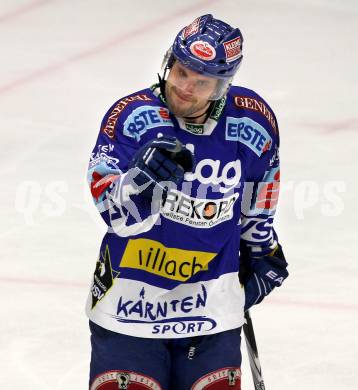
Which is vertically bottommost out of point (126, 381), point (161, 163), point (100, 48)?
point (100, 48)

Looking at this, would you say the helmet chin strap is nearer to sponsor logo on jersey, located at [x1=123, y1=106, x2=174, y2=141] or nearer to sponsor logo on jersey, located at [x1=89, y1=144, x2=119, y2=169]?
sponsor logo on jersey, located at [x1=123, y1=106, x2=174, y2=141]

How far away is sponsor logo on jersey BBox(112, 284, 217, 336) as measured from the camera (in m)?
3.37

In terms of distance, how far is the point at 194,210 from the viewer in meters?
3.30

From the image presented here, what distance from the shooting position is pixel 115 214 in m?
3.22

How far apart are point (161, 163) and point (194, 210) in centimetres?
35

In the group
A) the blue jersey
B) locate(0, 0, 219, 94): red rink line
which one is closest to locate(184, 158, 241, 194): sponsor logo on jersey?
the blue jersey

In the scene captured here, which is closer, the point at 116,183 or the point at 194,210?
the point at 116,183

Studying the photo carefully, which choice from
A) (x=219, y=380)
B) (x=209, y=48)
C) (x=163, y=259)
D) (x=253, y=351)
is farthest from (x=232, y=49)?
(x=253, y=351)

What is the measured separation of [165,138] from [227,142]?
37cm
